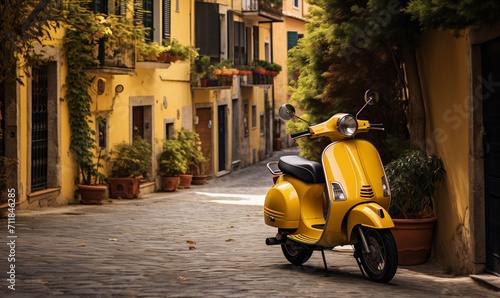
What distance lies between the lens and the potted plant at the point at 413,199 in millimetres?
7676

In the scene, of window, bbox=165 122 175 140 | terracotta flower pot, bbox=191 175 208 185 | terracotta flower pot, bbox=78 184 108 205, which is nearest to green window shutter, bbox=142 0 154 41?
window, bbox=165 122 175 140

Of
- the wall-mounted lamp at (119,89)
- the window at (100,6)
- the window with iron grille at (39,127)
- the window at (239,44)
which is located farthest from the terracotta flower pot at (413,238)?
the window at (239,44)

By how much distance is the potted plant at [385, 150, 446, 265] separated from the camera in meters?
7.68

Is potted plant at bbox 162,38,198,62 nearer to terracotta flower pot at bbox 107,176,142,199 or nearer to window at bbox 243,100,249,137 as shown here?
terracotta flower pot at bbox 107,176,142,199

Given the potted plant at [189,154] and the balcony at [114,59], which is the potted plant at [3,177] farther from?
the potted plant at [189,154]

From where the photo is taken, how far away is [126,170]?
51.9 ft

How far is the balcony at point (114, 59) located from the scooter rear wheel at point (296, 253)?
26.4 ft

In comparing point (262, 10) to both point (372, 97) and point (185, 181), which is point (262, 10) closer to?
point (185, 181)

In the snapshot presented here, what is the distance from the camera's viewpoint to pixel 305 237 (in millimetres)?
6781

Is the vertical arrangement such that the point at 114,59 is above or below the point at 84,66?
above

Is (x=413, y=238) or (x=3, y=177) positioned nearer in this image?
(x=413, y=238)

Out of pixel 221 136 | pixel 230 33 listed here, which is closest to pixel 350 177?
pixel 221 136

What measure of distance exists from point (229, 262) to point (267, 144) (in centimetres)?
2784

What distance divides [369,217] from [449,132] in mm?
2030
